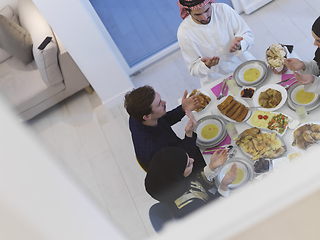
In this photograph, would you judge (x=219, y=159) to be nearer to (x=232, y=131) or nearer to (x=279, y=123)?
(x=232, y=131)

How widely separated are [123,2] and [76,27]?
2.14ft

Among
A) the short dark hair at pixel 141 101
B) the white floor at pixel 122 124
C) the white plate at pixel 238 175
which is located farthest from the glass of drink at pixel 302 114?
the white floor at pixel 122 124

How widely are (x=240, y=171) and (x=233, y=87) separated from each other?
1.56 feet

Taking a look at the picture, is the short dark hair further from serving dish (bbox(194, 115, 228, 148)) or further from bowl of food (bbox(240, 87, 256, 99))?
bowl of food (bbox(240, 87, 256, 99))

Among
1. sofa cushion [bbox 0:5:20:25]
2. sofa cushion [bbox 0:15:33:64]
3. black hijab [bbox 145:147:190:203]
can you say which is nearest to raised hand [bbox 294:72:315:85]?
black hijab [bbox 145:147:190:203]

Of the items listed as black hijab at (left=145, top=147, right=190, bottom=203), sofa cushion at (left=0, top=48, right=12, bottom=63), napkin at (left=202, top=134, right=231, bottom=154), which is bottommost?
napkin at (left=202, top=134, right=231, bottom=154)

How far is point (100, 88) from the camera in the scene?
97.0 inches

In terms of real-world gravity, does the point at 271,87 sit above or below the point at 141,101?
below

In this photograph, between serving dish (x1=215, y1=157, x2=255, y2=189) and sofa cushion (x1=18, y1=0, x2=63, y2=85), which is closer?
serving dish (x1=215, y1=157, x2=255, y2=189)

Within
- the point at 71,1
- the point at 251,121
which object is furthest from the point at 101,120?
the point at 251,121

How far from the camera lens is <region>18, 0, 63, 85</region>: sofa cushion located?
2.25 metres

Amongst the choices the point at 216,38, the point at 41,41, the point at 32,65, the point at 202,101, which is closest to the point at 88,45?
the point at 41,41

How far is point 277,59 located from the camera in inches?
54.1

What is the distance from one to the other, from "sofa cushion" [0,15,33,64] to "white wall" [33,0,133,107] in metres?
0.57
